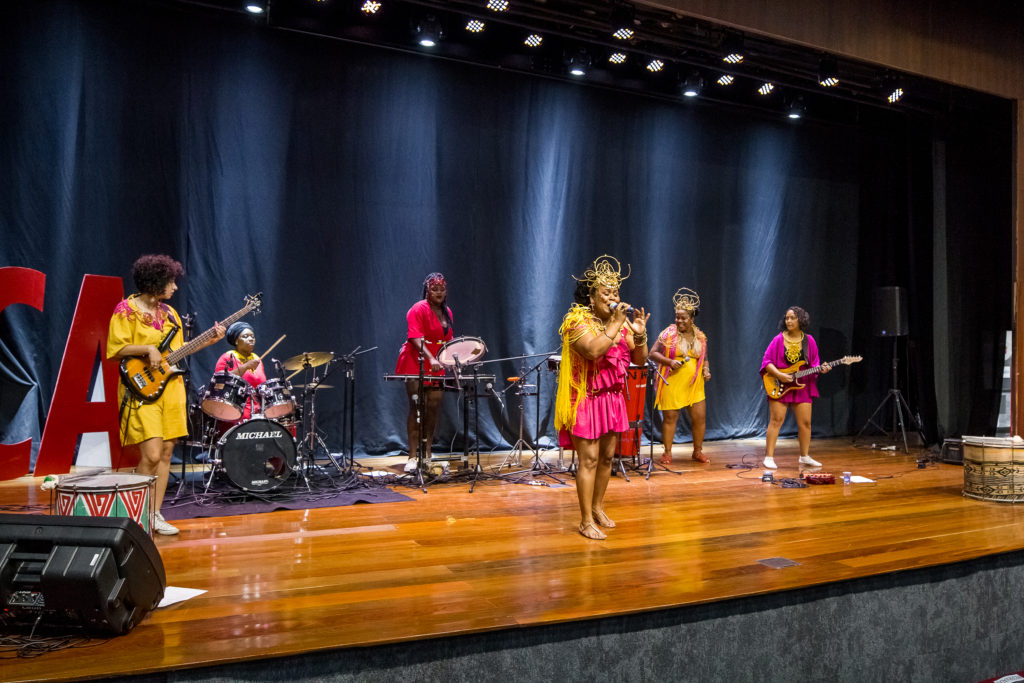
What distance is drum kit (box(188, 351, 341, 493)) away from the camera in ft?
17.9

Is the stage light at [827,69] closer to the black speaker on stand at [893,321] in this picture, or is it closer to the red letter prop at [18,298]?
the black speaker on stand at [893,321]

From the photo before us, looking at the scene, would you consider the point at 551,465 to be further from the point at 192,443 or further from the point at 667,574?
the point at 667,574

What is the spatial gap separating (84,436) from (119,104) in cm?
296

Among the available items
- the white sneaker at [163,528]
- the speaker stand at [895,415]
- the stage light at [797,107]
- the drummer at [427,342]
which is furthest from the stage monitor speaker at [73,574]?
the stage light at [797,107]

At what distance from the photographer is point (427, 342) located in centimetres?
677

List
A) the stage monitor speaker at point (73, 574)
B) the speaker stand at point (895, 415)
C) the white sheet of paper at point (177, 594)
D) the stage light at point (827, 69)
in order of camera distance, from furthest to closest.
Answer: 1. the speaker stand at point (895, 415)
2. the stage light at point (827, 69)
3. the white sheet of paper at point (177, 594)
4. the stage monitor speaker at point (73, 574)

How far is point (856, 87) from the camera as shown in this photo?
8.08 m

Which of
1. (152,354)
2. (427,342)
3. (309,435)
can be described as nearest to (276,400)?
(309,435)

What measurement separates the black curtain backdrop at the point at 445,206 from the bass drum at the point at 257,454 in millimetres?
1978

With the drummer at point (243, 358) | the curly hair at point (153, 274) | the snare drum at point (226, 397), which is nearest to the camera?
the curly hair at point (153, 274)

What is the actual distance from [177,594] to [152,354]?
1493 millimetres

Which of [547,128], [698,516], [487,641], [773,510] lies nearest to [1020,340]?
[773,510]

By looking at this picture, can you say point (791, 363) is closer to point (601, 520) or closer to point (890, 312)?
point (890, 312)

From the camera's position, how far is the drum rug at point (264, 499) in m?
5.14
